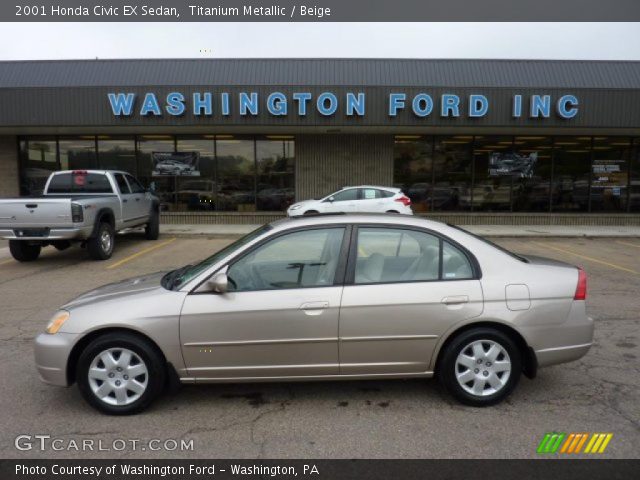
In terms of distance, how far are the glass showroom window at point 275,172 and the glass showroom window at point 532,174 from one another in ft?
26.3

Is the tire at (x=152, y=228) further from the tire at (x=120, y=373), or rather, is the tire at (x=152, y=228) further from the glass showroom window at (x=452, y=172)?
the tire at (x=120, y=373)

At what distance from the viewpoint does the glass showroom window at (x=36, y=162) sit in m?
17.9

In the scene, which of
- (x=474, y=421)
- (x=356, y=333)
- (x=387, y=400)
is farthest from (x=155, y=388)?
(x=474, y=421)

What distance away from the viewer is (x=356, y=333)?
3.62 metres

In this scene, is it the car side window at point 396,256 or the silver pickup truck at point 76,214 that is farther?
the silver pickup truck at point 76,214

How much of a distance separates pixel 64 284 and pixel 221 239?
20.1ft

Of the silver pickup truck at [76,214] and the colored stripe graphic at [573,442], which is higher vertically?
the silver pickup truck at [76,214]

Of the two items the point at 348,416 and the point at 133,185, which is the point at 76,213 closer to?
the point at 133,185

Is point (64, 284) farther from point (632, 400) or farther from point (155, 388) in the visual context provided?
point (632, 400)

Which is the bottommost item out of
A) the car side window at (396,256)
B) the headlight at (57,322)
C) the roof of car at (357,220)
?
the headlight at (57,322)

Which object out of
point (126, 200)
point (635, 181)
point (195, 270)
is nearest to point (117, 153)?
point (126, 200)

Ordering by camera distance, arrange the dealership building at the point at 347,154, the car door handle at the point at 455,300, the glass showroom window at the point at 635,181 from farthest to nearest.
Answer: the glass showroom window at the point at 635,181, the dealership building at the point at 347,154, the car door handle at the point at 455,300
